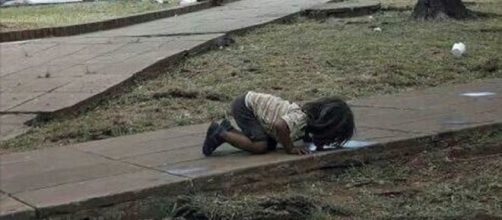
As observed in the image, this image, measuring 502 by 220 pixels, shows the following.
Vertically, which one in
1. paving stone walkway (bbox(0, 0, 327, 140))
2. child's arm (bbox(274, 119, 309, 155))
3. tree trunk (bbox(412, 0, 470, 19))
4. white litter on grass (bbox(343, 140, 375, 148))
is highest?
child's arm (bbox(274, 119, 309, 155))

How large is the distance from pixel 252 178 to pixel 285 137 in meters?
0.40

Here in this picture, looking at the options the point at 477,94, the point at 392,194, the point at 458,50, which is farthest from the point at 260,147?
the point at 458,50

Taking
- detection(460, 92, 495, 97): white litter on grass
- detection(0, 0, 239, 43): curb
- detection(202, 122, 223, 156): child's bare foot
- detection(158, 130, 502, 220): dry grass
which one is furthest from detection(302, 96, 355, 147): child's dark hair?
detection(0, 0, 239, 43): curb

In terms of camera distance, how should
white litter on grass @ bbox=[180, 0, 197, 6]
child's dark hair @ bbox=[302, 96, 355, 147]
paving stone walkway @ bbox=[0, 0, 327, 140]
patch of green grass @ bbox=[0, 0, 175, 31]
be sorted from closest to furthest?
child's dark hair @ bbox=[302, 96, 355, 147] < paving stone walkway @ bbox=[0, 0, 327, 140] < patch of green grass @ bbox=[0, 0, 175, 31] < white litter on grass @ bbox=[180, 0, 197, 6]

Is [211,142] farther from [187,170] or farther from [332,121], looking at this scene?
[332,121]

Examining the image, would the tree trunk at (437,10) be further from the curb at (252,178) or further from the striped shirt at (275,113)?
the striped shirt at (275,113)

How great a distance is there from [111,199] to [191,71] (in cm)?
488

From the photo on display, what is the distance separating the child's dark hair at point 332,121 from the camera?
5.54 m

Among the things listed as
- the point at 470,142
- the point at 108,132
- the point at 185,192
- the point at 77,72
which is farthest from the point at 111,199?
the point at 77,72

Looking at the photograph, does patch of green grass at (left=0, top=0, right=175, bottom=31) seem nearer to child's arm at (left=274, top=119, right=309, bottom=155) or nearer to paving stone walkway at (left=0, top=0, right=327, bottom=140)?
paving stone walkway at (left=0, top=0, right=327, bottom=140)

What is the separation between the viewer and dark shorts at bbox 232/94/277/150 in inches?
225

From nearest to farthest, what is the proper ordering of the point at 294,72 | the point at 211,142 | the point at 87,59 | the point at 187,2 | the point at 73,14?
the point at 211,142 < the point at 294,72 < the point at 87,59 < the point at 73,14 < the point at 187,2

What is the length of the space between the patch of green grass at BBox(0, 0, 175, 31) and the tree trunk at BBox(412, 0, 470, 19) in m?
5.21

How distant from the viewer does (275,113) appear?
566 cm
